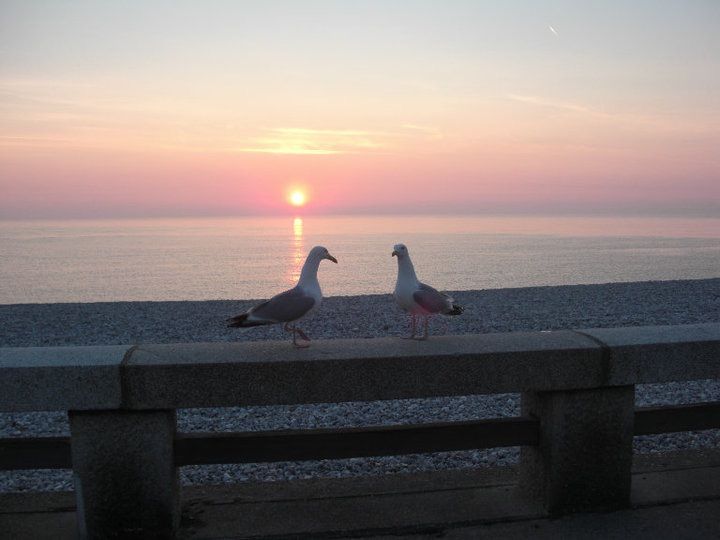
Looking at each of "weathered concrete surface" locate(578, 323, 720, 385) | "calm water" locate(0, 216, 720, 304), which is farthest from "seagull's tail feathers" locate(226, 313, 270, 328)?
"calm water" locate(0, 216, 720, 304)

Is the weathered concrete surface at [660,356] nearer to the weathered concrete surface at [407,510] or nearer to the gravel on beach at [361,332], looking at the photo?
the weathered concrete surface at [407,510]

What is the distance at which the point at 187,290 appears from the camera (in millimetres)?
48938

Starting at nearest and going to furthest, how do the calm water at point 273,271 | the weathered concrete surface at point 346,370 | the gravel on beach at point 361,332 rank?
1. the weathered concrete surface at point 346,370
2. the gravel on beach at point 361,332
3. the calm water at point 273,271

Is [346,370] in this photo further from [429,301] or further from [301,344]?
[429,301]

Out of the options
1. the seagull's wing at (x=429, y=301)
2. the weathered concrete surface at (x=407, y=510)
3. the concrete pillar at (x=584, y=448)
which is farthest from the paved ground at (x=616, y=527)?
the seagull's wing at (x=429, y=301)

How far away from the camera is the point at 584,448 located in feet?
12.9

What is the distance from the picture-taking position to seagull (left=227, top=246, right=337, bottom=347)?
405 centimetres

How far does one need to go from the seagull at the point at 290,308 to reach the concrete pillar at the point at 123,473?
0.75 meters

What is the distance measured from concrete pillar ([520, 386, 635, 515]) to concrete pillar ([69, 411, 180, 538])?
213cm

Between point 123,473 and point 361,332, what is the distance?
1426 centimetres

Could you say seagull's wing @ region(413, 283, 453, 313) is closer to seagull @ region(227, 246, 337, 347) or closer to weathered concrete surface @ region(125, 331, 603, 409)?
weathered concrete surface @ region(125, 331, 603, 409)

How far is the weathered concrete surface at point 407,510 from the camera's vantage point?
3.71 metres

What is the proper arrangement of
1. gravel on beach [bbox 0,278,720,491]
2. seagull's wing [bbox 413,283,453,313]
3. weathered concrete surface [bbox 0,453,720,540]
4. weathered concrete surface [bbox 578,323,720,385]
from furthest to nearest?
1. gravel on beach [bbox 0,278,720,491]
2. seagull's wing [bbox 413,283,453,313]
3. weathered concrete surface [bbox 578,323,720,385]
4. weathered concrete surface [bbox 0,453,720,540]

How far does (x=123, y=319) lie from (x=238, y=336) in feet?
20.0
